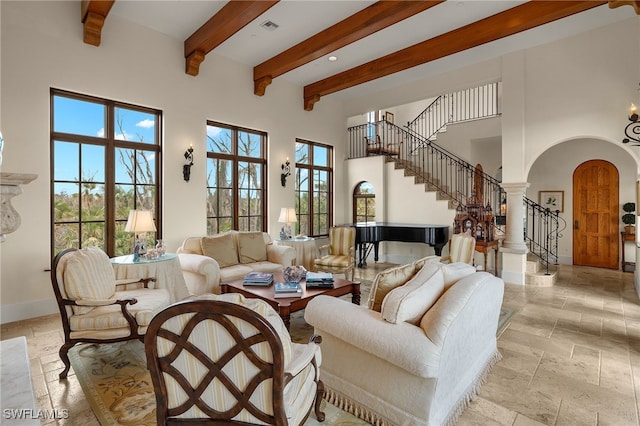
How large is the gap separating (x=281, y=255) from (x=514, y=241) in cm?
420

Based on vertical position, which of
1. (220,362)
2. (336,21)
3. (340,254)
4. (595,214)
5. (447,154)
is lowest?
(340,254)

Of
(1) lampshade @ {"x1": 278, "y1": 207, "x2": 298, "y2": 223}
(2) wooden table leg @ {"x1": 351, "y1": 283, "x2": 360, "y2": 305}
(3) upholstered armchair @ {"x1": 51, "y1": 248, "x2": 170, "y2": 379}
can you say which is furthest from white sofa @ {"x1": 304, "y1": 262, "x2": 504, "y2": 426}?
(1) lampshade @ {"x1": 278, "y1": 207, "x2": 298, "y2": 223}

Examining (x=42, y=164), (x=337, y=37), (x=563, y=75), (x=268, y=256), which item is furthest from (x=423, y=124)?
(x=42, y=164)

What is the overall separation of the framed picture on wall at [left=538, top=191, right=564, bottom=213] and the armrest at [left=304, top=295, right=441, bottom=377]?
7644 mm

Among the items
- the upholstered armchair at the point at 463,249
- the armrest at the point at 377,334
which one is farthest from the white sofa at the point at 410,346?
the upholstered armchair at the point at 463,249

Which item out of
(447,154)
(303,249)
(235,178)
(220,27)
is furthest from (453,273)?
(447,154)

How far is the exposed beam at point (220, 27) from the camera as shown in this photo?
4008 mm

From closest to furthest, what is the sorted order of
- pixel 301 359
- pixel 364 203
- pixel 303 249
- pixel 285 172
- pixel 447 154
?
pixel 301 359 < pixel 303 249 < pixel 285 172 < pixel 364 203 < pixel 447 154

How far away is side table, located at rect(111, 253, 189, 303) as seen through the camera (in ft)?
12.6

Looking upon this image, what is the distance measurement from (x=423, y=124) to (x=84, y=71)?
825 cm

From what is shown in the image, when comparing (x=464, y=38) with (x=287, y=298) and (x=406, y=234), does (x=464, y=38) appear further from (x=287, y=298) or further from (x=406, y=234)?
(x=287, y=298)

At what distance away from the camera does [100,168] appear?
15.1 feet

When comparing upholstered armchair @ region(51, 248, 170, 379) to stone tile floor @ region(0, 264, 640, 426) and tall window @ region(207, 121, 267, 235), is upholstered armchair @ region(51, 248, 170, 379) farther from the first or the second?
tall window @ region(207, 121, 267, 235)

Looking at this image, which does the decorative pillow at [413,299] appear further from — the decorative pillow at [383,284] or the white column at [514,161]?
the white column at [514,161]
